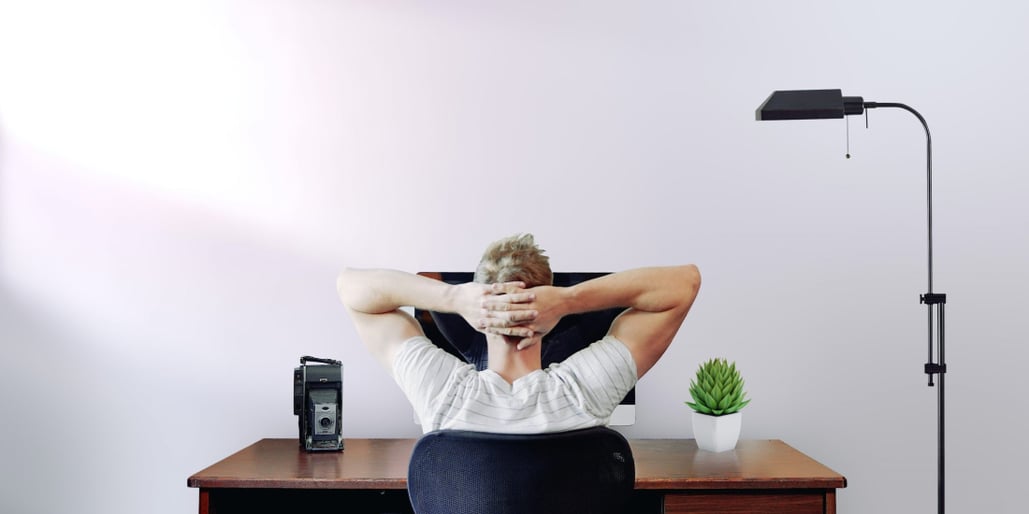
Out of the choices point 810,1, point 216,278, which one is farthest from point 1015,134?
point 216,278

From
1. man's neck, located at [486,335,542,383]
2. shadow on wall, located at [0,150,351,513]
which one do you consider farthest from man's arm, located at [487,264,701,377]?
shadow on wall, located at [0,150,351,513]

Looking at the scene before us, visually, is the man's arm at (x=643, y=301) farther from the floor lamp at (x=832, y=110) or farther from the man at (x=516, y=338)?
the floor lamp at (x=832, y=110)

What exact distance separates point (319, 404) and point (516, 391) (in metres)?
1.09

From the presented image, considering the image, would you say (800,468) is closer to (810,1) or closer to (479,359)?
(479,359)

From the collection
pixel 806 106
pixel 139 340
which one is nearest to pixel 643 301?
pixel 806 106

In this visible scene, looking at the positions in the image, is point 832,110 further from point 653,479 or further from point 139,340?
point 139,340

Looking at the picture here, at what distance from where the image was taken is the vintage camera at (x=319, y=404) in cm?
240

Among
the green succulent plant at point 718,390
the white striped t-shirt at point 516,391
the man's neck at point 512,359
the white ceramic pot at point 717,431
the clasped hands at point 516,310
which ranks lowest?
the white ceramic pot at point 717,431

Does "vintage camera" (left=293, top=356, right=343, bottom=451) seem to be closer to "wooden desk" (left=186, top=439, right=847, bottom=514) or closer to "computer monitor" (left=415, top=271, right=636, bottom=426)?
"wooden desk" (left=186, top=439, right=847, bottom=514)

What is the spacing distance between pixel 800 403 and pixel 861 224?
1.92ft

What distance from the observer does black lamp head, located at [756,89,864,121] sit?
2.29 m

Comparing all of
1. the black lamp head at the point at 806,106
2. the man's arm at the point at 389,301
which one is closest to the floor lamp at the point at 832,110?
the black lamp head at the point at 806,106

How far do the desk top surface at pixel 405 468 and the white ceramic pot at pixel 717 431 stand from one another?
1.0 inches

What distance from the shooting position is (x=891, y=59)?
8.79ft
